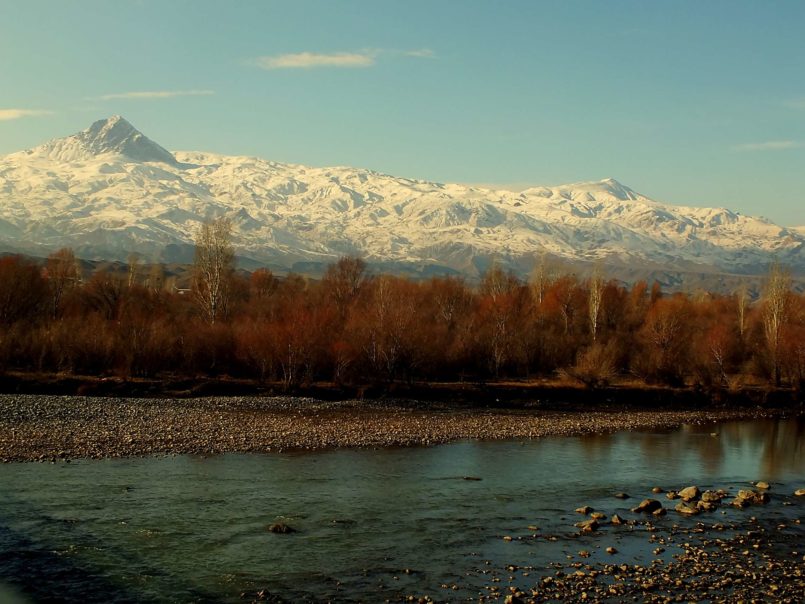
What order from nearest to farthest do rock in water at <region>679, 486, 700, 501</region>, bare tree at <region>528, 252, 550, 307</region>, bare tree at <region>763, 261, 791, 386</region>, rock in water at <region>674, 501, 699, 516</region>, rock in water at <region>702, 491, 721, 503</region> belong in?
rock in water at <region>674, 501, 699, 516</region> → rock in water at <region>702, 491, 721, 503</region> → rock in water at <region>679, 486, 700, 501</region> → bare tree at <region>763, 261, 791, 386</region> → bare tree at <region>528, 252, 550, 307</region>

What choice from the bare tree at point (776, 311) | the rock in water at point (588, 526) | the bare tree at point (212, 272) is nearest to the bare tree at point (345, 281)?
the bare tree at point (212, 272)

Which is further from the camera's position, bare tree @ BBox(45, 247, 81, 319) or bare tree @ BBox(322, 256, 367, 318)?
bare tree @ BBox(322, 256, 367, 318)

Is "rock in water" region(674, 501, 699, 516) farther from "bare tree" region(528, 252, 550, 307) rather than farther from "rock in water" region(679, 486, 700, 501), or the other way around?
"bare tree" region(528, 252, 550, 307)

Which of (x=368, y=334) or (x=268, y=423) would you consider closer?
(x=268, y=423)

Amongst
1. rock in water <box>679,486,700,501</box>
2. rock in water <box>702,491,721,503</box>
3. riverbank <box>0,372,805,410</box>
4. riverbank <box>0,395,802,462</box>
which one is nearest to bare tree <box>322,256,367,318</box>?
riverbank <box>0,372,805,410</box>

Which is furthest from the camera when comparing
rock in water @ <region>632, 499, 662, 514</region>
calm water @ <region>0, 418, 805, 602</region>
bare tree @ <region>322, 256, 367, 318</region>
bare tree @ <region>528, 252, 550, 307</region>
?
bare tree @ <region>528, 252, 550, 307</region>

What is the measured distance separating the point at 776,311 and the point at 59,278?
65070 millimetres

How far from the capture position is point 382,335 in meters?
58.7

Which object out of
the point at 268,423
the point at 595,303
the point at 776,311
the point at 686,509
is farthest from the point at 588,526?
the point at 595,303

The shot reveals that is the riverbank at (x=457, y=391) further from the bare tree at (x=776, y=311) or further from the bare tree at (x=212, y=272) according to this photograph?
the bare tree at (x=212, y=272)

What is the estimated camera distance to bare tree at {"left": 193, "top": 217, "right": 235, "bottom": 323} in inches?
2635

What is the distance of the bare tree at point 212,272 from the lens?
6694 centimetres

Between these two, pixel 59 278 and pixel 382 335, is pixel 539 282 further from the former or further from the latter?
pixel 59 278

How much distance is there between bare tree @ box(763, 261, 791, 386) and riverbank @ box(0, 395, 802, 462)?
30.1ft
